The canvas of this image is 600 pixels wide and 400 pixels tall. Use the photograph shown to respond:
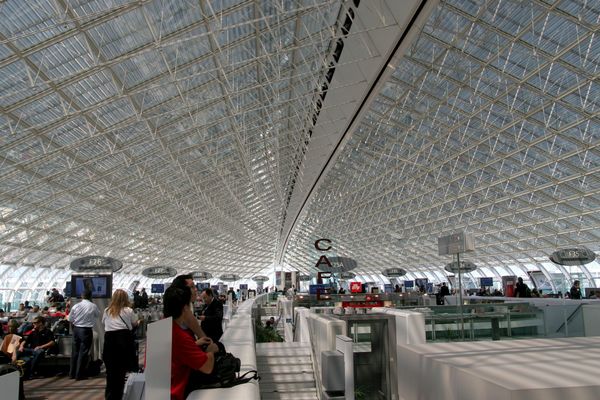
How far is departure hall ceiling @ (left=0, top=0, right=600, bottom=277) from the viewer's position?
1752cm

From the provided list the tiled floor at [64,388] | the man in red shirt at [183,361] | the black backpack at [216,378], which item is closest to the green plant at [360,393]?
the black backpack at [216,378]

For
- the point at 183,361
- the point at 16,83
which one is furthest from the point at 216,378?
the point at 16,83

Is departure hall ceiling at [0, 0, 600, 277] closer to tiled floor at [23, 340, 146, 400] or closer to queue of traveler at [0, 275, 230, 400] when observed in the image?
queue of traveler at [0, 275, 230, 400]

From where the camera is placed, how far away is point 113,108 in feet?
78.1

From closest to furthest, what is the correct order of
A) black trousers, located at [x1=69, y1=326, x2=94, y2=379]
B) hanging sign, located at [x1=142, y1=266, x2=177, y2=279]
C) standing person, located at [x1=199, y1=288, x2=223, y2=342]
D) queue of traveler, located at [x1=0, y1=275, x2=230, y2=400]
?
queue of traveler, located at [x1=0, y1=275, x2=230, y2=400]
standing person, located at [x1=199, y1=288, x2=223, y2=342]
black trousers, located at [x1=69, y1=326, x2=94, y2=379]
hanging sign, located at [x1=142, y1=266, x2=177, y2=279]

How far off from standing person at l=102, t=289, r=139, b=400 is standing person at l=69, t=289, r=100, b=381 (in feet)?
11.0

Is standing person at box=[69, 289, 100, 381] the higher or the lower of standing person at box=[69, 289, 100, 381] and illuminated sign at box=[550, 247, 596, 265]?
the lower

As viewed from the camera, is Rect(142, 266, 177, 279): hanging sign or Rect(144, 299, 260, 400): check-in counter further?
Rect(142, 266, 177, 279): hanging sign

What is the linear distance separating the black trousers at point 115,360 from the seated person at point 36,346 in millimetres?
4325

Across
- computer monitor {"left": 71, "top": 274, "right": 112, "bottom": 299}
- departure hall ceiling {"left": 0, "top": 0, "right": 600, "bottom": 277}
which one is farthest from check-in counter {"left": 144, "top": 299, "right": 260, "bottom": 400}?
departure hall ceiling {"left": 0, "top": 0, "right": 600, "bottom": 277}

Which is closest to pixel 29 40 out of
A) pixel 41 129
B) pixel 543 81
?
pixel 41 129

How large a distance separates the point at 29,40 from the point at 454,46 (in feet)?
56.1

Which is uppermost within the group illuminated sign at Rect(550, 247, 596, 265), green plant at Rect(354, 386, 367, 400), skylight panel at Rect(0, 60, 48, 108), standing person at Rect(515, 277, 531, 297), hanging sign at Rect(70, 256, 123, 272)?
skylight panel at Rect(0, 60, 48, 108)

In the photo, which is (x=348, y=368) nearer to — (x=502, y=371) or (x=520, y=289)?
(x=502, y=371)
